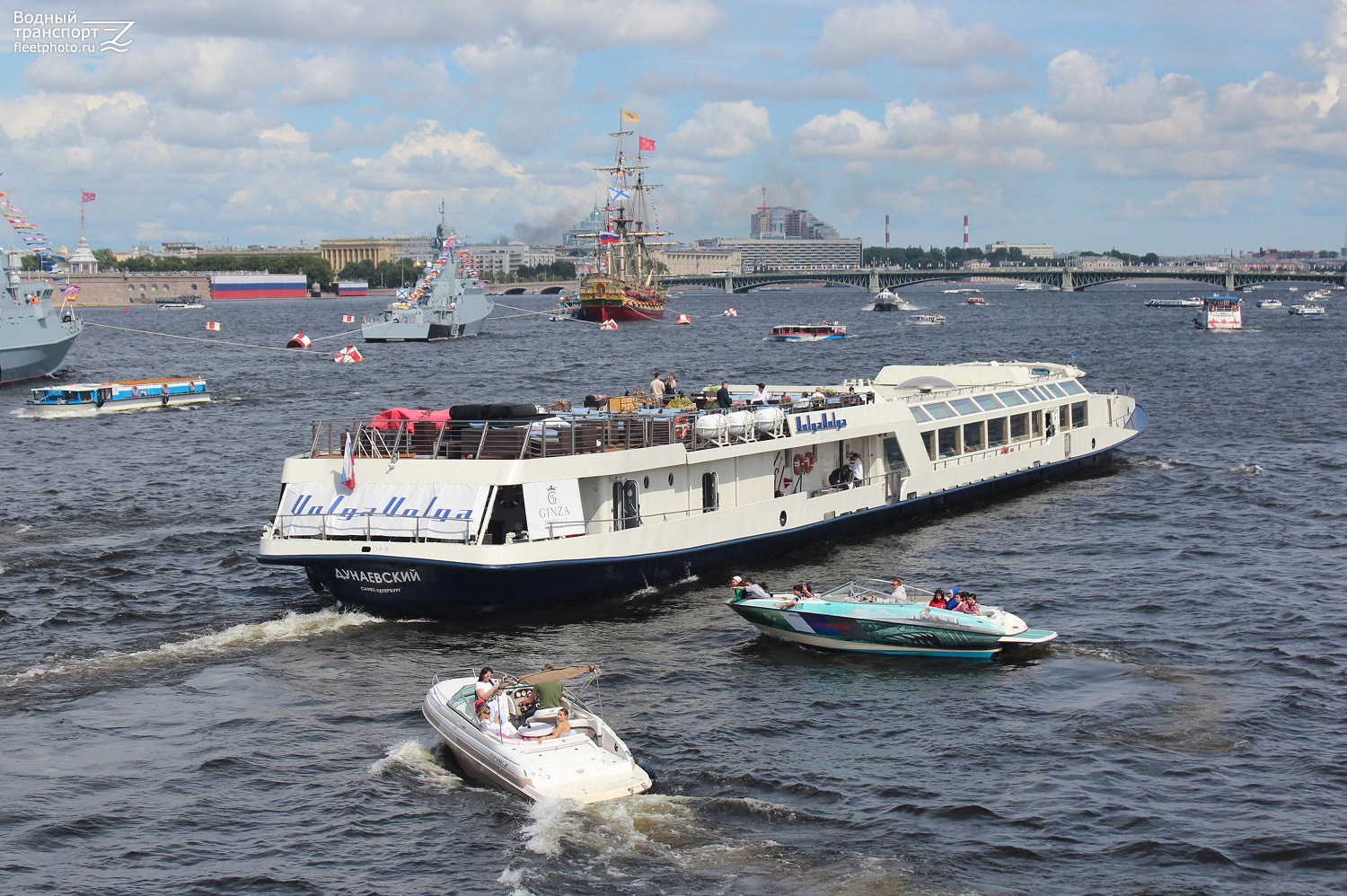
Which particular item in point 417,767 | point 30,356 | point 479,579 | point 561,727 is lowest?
point 417,767

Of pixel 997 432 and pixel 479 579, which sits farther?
pixel 997 432

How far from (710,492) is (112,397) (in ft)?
180

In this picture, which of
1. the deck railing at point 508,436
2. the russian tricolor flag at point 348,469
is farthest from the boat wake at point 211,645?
the deck railing at point 508,436

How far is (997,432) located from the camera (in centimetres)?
4816

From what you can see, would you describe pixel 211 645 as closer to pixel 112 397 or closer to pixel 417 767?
pixel 417 767

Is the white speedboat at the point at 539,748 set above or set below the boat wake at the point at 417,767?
above

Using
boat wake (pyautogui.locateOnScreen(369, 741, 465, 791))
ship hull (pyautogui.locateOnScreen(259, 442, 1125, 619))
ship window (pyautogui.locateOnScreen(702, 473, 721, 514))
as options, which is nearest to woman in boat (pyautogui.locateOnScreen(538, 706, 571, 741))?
boat wake (pyautogui.locateOnScreen(369, 741, 465, 791))

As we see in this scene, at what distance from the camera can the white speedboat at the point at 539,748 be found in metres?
21.0

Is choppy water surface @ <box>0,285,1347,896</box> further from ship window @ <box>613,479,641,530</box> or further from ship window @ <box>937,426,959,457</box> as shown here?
ship window @ <box>937,426,959,457</box>

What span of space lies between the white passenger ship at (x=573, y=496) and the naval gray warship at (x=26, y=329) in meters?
72.8

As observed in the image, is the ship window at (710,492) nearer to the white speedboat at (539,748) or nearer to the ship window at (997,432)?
the white speedboat at (539,748)

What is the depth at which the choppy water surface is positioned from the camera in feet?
64.8

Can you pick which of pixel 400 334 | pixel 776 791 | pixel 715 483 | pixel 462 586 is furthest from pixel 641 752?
pixel 400 334

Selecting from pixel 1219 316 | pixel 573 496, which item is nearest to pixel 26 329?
pixel 573 496
